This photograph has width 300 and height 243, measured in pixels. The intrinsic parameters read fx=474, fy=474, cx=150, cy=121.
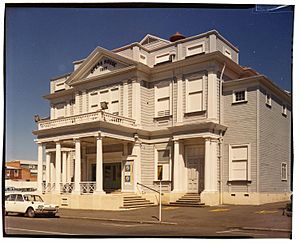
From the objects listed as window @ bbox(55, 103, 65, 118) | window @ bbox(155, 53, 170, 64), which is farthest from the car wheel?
window @ bbox(155, 53, 170, 64)

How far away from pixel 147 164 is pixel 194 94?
2.54 m

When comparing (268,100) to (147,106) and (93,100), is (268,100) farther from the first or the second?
(93,100)

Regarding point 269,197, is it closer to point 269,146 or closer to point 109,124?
point 269,146

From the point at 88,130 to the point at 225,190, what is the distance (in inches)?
184

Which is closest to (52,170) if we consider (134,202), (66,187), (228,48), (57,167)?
(57,167)

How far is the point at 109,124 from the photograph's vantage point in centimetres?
1501

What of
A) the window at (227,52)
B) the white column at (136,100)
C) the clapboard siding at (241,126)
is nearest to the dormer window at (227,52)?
the window at (227,52)

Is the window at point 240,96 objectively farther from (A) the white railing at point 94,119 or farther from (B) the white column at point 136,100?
(A) the white railing at point 94,119

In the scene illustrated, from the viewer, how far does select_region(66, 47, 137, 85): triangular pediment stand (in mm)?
13055

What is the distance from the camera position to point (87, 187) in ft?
48.8

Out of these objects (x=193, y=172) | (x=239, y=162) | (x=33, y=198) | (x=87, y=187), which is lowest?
(x=33, y=198)

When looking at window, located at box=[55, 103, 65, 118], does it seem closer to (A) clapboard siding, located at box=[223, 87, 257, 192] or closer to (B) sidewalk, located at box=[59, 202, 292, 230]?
(B) sidewalk, located at box=[59, 202, 292, 230]

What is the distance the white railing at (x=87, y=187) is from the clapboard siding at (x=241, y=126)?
414cm

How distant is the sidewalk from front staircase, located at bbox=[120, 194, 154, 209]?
0.22 m
